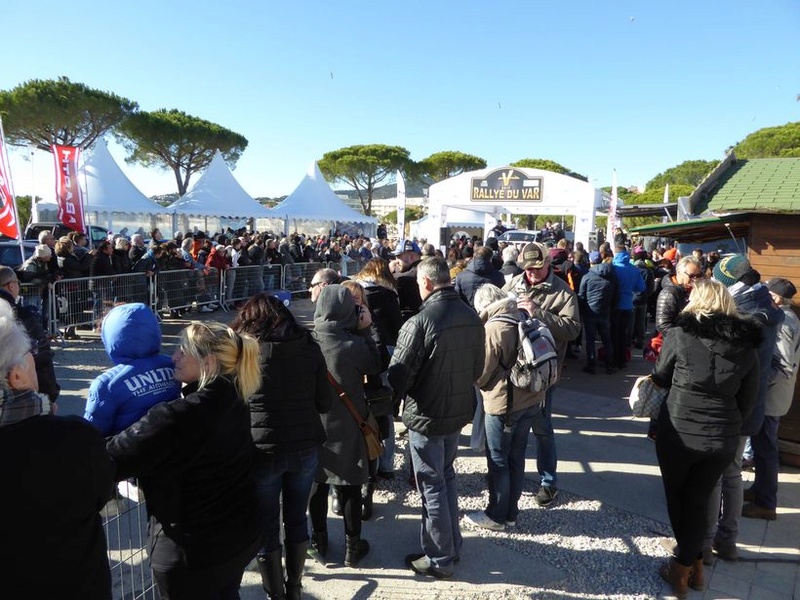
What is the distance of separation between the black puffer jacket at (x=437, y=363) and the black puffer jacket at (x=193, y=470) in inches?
44.5

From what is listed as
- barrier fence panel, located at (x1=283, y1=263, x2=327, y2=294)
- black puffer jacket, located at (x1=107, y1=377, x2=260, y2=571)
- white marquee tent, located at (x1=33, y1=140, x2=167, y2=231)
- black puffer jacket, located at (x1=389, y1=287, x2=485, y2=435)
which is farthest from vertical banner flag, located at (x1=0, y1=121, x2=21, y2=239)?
white marquee tent, located at (x1=33, y1=140, x2=167, y2=231)

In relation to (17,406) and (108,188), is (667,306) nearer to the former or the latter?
(17,406)

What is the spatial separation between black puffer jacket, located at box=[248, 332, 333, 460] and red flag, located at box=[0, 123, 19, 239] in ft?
20.9

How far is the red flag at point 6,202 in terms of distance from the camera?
6.96 meters

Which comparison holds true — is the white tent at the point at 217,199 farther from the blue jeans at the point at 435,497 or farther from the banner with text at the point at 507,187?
the blue jeans at the point at 435,497

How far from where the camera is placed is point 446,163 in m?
58.6

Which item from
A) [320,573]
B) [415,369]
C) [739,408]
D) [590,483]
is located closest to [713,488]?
[739,408]

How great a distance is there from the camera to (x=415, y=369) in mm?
3033

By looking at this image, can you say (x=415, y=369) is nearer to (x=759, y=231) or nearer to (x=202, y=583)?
(x=202, y=583)

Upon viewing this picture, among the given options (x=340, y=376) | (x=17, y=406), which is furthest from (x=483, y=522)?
(x=17, y=406)

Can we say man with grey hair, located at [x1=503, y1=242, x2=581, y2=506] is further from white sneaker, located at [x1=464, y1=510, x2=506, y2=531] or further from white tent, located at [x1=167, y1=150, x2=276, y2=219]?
white tent, located at [x1=167, y1=150, x2=276, y2=219]

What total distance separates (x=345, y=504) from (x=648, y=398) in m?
2.03

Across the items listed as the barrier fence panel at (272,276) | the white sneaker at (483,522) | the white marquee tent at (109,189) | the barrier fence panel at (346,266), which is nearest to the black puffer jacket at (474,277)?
the white sneaker at (483,522)

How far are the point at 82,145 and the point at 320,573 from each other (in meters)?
41.0
